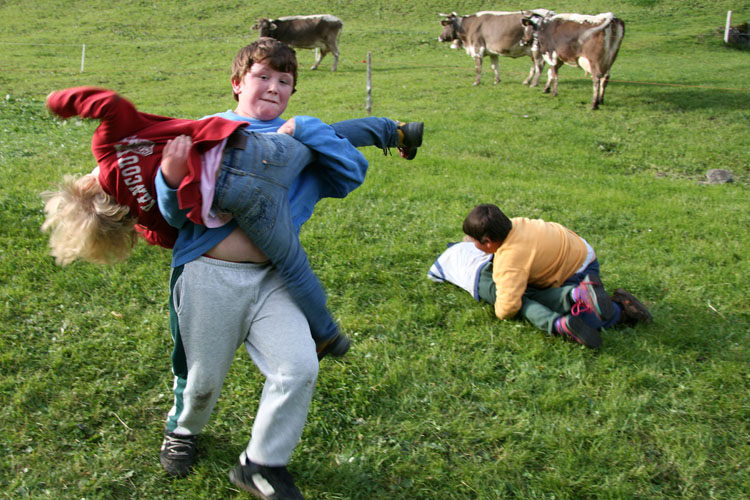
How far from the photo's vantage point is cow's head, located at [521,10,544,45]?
14.6 meters

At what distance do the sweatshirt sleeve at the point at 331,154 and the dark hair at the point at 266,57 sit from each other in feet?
0.92

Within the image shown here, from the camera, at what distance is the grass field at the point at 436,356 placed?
116 inches

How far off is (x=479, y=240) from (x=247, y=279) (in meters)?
2.37

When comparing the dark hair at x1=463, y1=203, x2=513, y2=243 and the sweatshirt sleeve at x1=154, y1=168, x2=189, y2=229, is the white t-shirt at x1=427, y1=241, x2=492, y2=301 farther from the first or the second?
the sweatshirt sleeve at x1=154, y1=168, x2=189, y2=229

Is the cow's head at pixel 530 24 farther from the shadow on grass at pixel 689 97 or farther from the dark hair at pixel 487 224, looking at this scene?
the dark hair at pixel 487 224

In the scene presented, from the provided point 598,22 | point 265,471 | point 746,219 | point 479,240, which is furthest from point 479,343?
point 598,22

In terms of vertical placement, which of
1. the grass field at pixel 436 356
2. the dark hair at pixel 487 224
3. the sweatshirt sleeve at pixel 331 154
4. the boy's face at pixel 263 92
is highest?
the boy's face at pixel 263 92

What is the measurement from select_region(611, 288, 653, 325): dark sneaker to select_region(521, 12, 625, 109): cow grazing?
9.32m

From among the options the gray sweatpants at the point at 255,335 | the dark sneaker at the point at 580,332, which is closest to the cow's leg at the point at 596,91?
the dark sneaker at the point at 580,332

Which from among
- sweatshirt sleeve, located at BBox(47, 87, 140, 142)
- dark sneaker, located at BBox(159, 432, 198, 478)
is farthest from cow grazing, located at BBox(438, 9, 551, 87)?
sweatshirt sleeve, located at BBox(47, 87, 140, 142)

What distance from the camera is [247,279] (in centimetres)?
234

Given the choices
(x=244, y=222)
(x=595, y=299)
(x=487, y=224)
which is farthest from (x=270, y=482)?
(x=595, y=299)

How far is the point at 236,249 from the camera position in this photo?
7.66 feet

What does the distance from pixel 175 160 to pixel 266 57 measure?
721 millimetres
